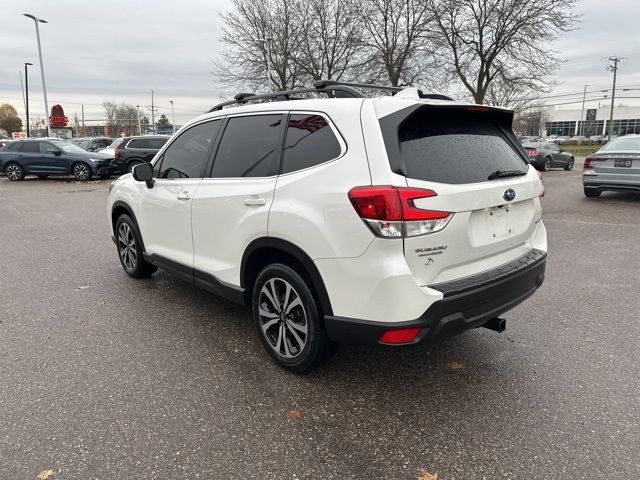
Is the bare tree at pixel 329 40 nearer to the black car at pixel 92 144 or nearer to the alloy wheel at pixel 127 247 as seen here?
the black car at pixel 92 144

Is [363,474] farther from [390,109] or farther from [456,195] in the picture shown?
[390,109]

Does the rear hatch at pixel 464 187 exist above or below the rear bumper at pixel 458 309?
above

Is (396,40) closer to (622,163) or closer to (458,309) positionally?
(622,163)

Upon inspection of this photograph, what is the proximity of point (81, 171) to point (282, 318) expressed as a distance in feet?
58.7

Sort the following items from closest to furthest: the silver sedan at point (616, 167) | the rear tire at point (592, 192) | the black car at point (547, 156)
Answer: the silver sedan at point (616, 167), the rear tire at point (592, 192), the black car at point (547, 156)

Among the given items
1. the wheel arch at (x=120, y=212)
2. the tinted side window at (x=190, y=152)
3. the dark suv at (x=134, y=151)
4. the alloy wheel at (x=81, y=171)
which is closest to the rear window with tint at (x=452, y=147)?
the tinted side window at (x=190, y=152)

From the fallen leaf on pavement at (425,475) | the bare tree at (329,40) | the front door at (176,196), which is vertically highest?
the bare tree at (329,40)

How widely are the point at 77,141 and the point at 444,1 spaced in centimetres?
2058

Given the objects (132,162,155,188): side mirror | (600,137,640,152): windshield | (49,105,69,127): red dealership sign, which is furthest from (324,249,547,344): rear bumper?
(49,105,69,127): red dealership sign

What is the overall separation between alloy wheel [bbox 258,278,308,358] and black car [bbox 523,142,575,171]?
20735mm

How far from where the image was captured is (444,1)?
22812 mm

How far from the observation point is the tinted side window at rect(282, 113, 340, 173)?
9.39 ft

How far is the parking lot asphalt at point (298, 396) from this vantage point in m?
2.39

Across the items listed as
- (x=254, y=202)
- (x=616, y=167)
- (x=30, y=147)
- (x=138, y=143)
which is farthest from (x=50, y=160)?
(x=616, y=167)
